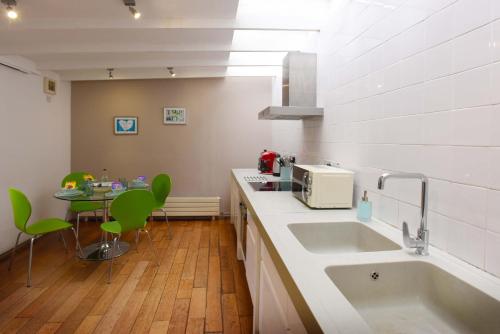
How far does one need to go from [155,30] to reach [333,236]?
2.41 m

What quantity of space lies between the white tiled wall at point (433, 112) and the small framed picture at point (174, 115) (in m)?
3.35

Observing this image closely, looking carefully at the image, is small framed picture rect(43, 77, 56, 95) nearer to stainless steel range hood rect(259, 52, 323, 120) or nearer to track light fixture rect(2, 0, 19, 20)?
track light fixture rect(2, 0, 19, 20)

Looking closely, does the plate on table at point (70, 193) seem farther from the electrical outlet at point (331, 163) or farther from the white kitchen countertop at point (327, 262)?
the electrical outlet at point (331, 163)

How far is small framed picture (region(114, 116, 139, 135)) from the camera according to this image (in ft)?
16.3

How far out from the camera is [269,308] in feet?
4.72

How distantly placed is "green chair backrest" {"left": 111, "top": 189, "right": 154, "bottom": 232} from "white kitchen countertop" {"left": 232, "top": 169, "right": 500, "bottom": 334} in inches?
60.6

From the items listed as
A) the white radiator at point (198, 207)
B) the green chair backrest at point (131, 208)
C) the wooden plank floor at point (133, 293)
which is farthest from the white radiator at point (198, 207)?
the green chair backrest at point (131, 208)

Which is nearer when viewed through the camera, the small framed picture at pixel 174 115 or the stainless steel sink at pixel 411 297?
the stainless steel sink at pixel 411 297

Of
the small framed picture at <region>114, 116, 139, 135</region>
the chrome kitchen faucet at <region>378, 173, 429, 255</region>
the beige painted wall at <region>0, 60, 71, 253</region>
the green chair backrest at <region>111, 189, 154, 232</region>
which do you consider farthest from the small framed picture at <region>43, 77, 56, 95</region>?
the chrome kitchen faucet at <region>378, 173, 429, 255</region>

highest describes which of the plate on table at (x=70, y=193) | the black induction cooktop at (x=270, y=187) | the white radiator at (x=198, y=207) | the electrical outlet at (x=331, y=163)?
the electrical outlet at (x=331, y=163)

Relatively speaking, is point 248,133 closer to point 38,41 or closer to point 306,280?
point 38,41

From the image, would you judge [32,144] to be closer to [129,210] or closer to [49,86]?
[49,86]

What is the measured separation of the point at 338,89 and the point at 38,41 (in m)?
2.95

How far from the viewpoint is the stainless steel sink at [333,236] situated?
62.8 inches
